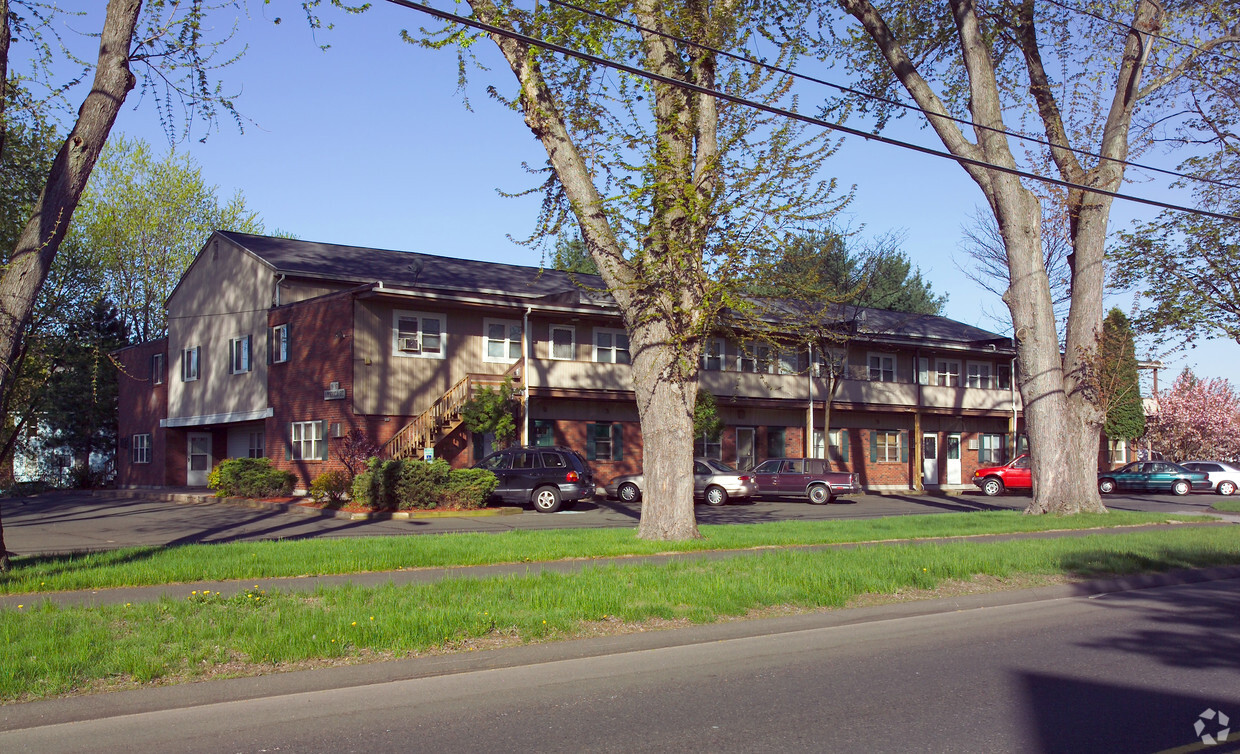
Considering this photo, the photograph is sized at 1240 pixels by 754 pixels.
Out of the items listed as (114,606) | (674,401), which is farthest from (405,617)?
(674,401)

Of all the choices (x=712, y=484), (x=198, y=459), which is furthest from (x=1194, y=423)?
(x=198, y=459)

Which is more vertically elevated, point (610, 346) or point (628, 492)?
point (610, 346)

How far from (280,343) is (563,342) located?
9.63 metres

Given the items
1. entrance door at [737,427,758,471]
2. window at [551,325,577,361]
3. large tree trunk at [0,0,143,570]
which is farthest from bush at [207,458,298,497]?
large tree trunk at [0,0,143,570]

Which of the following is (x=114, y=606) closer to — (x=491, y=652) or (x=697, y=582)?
(x=491, y=652)

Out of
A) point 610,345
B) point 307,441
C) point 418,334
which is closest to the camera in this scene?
point 418,334

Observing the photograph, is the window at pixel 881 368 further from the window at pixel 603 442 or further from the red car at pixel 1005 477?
the window at pixel 603 442

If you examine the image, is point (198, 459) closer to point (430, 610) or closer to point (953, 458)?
point (953, 458)

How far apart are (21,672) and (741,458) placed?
33390 mm

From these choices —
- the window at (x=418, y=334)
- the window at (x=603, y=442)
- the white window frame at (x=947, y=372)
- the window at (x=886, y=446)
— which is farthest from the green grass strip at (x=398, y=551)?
the white window frame at (x=947, y=372)

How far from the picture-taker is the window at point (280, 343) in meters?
32.5

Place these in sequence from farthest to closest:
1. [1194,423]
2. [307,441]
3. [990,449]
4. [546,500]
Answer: [1194,423], [990,449], [307,441], [546,500]

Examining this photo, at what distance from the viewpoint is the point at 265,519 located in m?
22.9

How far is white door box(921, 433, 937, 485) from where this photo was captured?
43906mm
